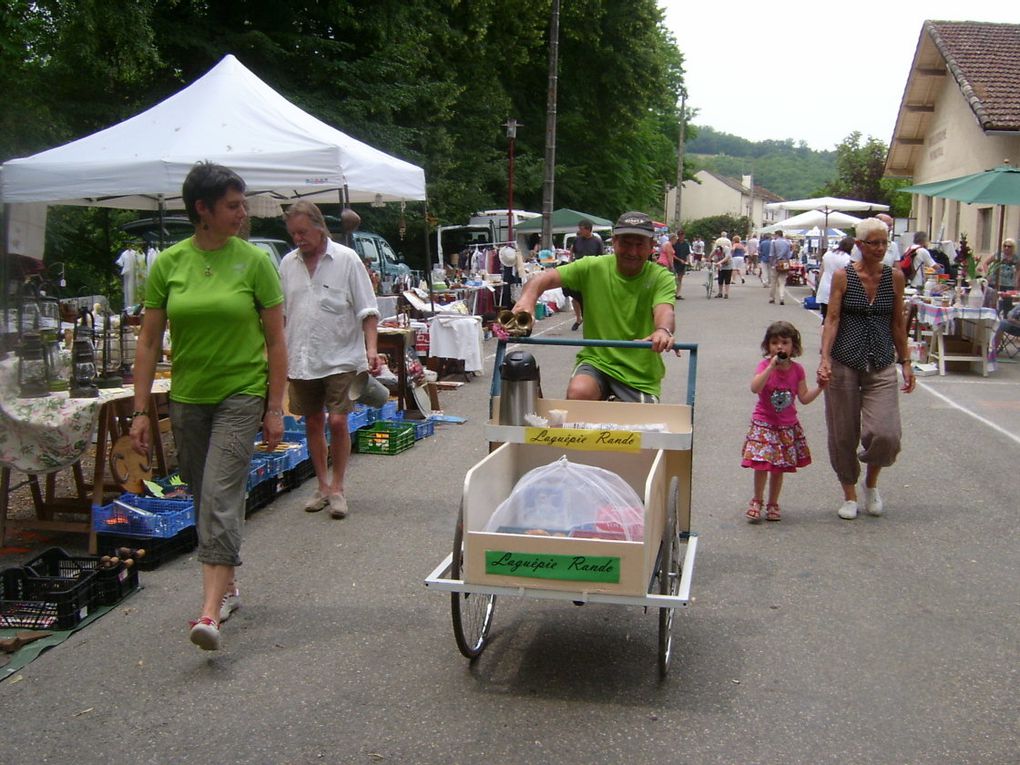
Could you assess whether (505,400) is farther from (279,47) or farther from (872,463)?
(279,47)

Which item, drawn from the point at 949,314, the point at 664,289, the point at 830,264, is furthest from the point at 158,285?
the point at 830,264

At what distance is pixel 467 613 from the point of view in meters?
4.37

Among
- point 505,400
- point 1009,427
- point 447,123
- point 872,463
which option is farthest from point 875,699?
point 447,123

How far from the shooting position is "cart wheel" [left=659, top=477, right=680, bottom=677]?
13.2ft

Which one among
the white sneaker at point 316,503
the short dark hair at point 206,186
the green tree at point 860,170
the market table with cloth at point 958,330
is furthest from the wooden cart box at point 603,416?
the green tree at point 860,170

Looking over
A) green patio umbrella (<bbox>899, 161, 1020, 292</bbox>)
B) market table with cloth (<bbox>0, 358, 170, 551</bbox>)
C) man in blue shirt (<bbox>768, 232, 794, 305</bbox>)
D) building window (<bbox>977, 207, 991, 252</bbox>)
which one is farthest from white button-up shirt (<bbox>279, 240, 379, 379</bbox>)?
man in blue shirt (<bbox>768, 232, 794, 305</bbox>)

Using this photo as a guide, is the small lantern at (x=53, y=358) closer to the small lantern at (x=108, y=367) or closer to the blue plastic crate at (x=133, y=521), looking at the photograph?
the small lantern at (x=108, y=367)

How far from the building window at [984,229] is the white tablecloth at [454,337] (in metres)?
15.7

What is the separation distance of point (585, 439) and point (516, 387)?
46 cm

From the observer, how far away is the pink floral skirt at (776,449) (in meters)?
6.40

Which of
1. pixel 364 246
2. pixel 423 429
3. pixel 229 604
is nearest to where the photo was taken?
pixel 229 604

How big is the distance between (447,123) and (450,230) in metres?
3.12

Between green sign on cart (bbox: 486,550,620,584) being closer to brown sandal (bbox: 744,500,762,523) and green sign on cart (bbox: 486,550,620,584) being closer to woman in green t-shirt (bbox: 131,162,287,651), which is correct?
woman in green t-shirt (bbox: 131,162,287,651)

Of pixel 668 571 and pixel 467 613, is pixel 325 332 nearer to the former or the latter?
pixel 467 613
